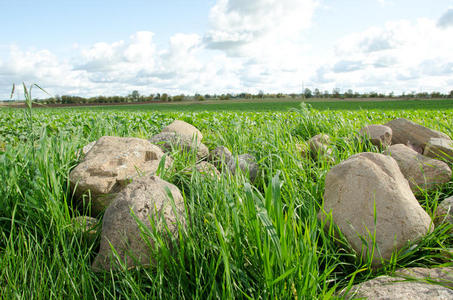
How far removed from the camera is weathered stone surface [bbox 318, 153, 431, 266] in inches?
78.4

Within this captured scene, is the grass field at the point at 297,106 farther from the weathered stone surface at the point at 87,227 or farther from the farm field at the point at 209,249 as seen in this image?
the weathered stone surface at the point at 87,227

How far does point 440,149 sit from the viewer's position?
11.2 feet

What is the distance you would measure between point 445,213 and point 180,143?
108 inches

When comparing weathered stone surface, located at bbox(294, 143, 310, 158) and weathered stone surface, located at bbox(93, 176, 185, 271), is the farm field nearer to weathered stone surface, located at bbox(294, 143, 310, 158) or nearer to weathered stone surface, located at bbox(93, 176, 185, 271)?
weathered stone surface, located at bbox(93, 176, 185, 271)

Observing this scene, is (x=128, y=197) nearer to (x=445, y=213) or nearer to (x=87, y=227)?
(x=87, y=227)

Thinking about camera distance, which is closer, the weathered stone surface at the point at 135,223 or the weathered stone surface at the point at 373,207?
the weathered stone surface at the point at 135,223

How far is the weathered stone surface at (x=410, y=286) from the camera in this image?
149cm

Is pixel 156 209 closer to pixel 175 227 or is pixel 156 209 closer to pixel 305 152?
pixel 175 227

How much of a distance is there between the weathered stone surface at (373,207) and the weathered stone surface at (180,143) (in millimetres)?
1726

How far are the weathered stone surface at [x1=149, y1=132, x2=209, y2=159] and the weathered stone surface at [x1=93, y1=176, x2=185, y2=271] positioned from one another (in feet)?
4.59

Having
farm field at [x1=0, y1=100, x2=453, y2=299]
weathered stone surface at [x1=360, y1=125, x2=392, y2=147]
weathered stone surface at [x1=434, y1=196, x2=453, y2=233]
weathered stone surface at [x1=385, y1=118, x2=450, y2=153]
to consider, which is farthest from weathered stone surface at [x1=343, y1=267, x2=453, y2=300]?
weathered stone surface at [x1=385, y1=118, x2=450, y2=153]

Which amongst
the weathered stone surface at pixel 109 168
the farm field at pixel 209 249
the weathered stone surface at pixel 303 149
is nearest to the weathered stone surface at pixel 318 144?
the weathered stone surface at pixel 303 149

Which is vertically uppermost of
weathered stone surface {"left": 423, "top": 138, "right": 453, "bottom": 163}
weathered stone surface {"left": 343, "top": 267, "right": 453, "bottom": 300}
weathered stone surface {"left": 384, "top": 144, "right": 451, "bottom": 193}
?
weathered stone surface {"left": 423, "top": 138, "right": 453, "bottom": 163}

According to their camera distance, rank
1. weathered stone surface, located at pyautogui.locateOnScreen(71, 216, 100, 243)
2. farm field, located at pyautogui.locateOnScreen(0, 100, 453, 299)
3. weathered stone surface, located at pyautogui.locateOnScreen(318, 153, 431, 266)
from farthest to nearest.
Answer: weathered stone surface, located at pyautogui.locateOnScreen(71, 216, 100, 243), weathered stone surface, located at pyautogui.locateOnScreen(318, 153, 431, 266), farm field, located at pyautogui.locateOnScreen(0, 100, 453, 299)
